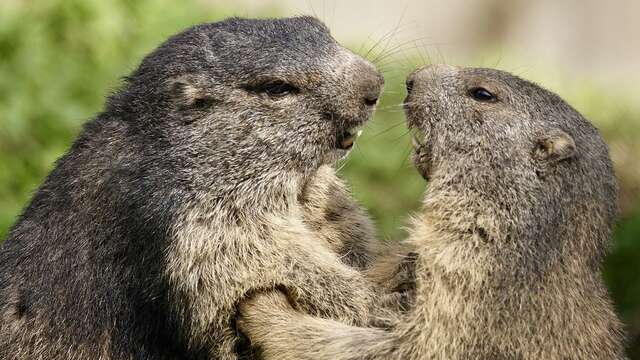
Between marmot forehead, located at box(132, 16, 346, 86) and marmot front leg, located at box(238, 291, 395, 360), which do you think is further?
marmot forehead, located at box(132, 16, 346, 86)

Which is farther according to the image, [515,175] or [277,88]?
[277,88]

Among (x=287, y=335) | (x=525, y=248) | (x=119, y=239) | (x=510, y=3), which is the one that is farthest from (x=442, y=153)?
(x=510, y=3)

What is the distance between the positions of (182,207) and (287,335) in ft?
2.89

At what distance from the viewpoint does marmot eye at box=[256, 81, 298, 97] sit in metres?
7.03

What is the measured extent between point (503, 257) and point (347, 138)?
4.08ft

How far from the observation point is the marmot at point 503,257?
6.41 meters

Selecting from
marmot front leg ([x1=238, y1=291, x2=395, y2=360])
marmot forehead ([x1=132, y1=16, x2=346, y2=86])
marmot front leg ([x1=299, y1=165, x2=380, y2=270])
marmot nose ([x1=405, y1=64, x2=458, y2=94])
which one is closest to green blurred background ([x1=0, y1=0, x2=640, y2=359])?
marmot front leg ([x1=299, y1=165, x2=380, y2=270])

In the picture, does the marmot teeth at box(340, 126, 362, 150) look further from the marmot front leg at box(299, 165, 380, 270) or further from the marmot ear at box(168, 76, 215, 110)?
the marmot ear at box(168, 76, 215, 110)

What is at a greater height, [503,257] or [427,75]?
[427,75]

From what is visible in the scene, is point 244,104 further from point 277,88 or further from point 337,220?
point 337,220

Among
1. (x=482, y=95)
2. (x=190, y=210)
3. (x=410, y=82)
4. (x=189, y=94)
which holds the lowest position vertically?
(x=190, y=210)

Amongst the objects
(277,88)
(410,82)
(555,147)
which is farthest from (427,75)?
(555,147)

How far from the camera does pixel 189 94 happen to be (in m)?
6.96

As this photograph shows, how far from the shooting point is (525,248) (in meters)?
6.47
